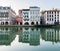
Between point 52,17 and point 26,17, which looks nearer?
point 52,17

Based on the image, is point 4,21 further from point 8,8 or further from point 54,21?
point 54,21

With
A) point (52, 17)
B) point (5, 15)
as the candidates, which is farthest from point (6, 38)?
point (52, 17)

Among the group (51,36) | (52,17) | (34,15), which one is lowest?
(51,36)

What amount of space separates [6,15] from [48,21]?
1004cm

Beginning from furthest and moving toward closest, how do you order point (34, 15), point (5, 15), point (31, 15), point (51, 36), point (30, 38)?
point (31, 15), point (34, 15), point (5, 15), point (51, 36), point (30, 38)

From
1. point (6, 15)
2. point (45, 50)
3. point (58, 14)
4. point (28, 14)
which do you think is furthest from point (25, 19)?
point (45, 50)

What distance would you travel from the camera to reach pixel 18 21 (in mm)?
50438

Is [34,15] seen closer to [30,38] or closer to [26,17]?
[26,17]

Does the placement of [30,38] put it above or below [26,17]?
below

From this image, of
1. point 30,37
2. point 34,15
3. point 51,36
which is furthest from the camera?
point 34,15

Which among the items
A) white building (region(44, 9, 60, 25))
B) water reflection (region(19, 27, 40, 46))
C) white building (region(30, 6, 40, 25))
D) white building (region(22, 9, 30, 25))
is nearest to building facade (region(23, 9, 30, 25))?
white building (region(22, 9, 30, 25))

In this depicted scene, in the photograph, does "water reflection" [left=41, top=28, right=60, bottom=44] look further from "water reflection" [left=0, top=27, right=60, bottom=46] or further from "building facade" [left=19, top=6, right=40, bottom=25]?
"building facade" [left=19, top=6, right=40, bottom=25]

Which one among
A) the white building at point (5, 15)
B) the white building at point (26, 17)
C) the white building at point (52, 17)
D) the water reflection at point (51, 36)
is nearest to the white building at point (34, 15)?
the white building at point (26, 17)

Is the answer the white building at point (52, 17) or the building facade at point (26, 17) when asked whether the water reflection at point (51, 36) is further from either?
the building facade at point (26, 17)
